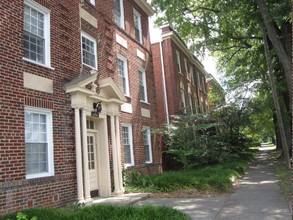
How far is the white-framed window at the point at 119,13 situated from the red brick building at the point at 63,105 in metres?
0.11

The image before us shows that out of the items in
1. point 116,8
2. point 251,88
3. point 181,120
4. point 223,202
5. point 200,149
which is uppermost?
point 116,8

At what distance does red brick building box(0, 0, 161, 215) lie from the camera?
25.8ft

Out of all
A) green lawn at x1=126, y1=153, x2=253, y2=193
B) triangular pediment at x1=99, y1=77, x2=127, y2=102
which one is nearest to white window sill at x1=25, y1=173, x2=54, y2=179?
triangular pediment at x1=99, y1=77, x2=127, y2=102

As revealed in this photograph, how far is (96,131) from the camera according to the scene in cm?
1172

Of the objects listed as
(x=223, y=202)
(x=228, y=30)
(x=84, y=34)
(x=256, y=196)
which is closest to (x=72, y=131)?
(x=84, y=34)

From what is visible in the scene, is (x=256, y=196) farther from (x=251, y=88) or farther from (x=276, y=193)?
(x=251, y=88)

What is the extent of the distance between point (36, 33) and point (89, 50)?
284 cm

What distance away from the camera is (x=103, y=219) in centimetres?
612

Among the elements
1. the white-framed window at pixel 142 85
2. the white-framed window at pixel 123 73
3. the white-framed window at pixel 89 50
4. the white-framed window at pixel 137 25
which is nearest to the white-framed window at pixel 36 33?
the white-framed window at pixel 89 50

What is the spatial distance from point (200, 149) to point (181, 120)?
9.44 ft

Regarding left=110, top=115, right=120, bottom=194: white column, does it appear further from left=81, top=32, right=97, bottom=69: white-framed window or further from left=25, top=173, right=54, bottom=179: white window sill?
left=25, top=173, right=54, bottom=179: white window sill

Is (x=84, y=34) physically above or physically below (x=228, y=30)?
below

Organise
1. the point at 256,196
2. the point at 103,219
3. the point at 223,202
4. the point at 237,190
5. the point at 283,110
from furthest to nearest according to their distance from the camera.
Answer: the point at 283,110 → the point at 237,190 → the point at 256,196 → the point at 223,202 → the point at 103,219

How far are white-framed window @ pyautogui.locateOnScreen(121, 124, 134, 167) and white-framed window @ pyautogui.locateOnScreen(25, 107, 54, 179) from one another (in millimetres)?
4961
